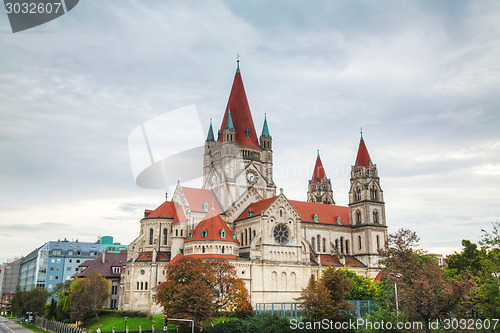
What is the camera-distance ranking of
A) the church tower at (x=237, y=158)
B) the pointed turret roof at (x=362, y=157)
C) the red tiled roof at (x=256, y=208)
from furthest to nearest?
the pointed turret roof at (x=362, y=157), the church tower at (x=237, y=158), the red tiled roof at (x=256, y=208)

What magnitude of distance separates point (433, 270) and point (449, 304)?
586cm

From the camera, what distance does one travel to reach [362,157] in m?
98.1

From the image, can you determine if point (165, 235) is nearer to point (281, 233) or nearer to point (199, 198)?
point (199, 198)

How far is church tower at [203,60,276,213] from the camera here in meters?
87.9

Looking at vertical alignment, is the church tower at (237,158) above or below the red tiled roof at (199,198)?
above

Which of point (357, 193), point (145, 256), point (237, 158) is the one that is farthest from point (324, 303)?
point (357, 193)

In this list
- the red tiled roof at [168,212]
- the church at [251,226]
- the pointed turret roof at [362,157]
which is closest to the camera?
the church at [251,226]

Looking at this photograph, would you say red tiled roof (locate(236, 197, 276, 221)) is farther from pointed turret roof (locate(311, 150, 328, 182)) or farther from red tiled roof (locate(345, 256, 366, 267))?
pointed turret roof (locate(311, 150, 328, 182))

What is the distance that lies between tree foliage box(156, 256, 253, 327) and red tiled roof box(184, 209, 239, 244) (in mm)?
10926

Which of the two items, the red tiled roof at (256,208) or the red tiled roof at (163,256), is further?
the red tiled roof at (256,208)

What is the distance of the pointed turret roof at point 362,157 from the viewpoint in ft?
319

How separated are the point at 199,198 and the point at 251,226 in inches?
456

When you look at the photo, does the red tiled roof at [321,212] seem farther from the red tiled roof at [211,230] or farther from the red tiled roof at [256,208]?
the red tiled roof at [211,230]

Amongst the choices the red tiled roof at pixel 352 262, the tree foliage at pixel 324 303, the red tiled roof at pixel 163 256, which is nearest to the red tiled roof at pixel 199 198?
the red tiled roof at pixel 163 256
